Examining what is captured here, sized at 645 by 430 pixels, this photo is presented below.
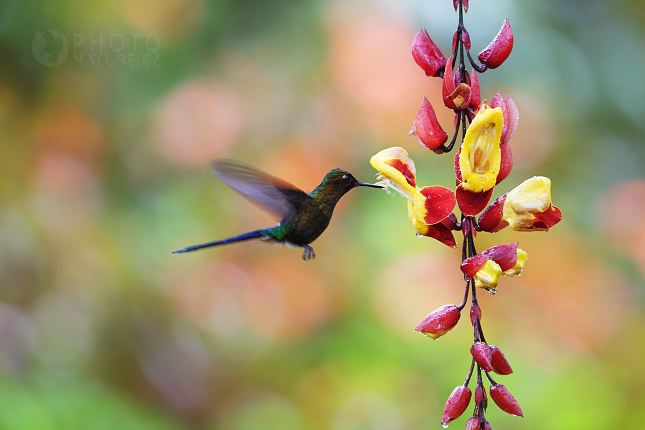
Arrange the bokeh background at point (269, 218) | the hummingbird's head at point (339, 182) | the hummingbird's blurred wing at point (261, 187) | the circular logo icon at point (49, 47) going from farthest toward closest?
the circular logo icon at point (49, 47)
the bokeh background at point (269, 218)
the hummingbird's head at point (339, 182)
the hummingbird's blurred wing at point (261, 187)

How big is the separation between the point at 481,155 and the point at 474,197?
0.07 meters

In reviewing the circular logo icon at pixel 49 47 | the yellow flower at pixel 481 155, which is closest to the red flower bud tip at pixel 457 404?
the yellow flower at pixel 481 155

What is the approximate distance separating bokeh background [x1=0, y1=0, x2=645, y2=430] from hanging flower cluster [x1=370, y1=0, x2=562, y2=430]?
1553mm

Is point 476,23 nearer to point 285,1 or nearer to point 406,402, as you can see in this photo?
point 285,1

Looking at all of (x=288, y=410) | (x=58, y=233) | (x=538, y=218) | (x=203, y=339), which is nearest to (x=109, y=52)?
(x=58, y=233)

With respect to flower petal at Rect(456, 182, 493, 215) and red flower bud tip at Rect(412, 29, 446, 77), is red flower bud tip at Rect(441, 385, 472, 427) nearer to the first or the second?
flower petal at Rect(456, 182, 493, 215)

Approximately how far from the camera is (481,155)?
2.49 feet

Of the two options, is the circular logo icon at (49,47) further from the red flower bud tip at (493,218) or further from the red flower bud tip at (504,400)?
the red flower bud tip at (504,400)

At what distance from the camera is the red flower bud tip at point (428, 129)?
31.2 inches

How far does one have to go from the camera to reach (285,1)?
2.96 meters

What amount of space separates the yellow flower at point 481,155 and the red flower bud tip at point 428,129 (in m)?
0.06

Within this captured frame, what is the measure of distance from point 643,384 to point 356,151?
5.63 feet

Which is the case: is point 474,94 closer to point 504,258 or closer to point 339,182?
point 504,258
